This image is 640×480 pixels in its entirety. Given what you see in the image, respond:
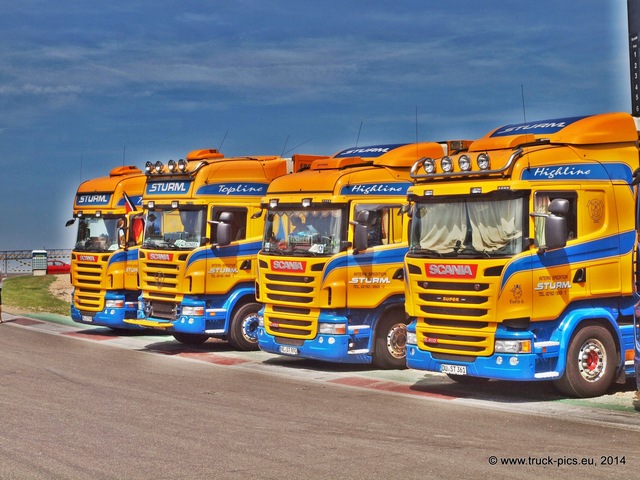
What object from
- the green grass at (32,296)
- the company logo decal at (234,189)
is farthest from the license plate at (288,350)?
the green grass at (32,296)

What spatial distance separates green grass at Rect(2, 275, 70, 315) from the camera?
31.4 metres

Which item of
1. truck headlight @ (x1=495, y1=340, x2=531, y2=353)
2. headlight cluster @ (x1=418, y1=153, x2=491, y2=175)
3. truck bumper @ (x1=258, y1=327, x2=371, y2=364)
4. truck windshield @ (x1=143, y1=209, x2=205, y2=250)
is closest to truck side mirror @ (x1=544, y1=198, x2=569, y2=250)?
headlight cluster @ (x1=418, y1=153, x2=491, y2=175)

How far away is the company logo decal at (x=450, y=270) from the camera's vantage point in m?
13.5

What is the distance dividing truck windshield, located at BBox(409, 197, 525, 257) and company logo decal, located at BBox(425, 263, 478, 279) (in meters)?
0.19

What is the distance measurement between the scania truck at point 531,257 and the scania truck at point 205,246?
19.6ft

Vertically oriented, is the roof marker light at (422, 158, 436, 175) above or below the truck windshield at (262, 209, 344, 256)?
above

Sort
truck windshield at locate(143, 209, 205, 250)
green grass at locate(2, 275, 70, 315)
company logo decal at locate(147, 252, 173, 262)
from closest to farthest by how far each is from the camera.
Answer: truck windshield at locate(143, 209, 205, 250) → company logo decal at locate(147, 252, 173, 262) → green grass at locate(2, 275, 70, 315)

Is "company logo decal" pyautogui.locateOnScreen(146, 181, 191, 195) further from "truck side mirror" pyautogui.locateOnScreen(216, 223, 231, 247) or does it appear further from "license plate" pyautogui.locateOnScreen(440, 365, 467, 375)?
"license plate" pyautogui.locateOnScreen(440, 365, 467, 375)

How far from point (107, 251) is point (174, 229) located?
13.2ft

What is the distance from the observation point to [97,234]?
78.5ft

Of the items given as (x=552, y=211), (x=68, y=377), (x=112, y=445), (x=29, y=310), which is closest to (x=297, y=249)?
(x=68, y=377)

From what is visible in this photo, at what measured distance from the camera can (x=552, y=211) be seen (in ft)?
42.8

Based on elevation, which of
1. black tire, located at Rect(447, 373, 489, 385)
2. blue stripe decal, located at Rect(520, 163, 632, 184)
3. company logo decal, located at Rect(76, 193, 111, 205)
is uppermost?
company logo decal, located at Rect(76, 193, 111, 205)

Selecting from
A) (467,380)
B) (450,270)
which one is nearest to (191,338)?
(467,380)
